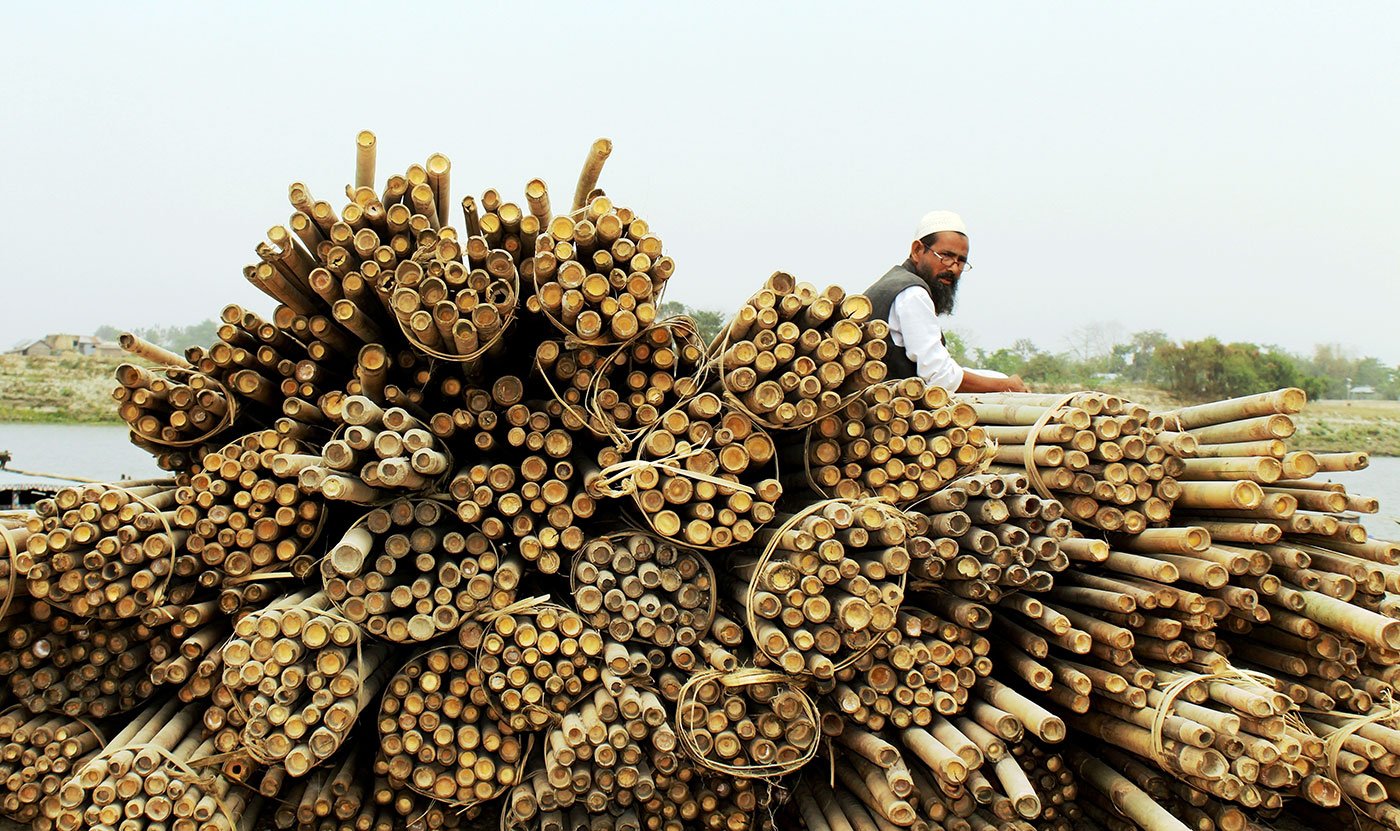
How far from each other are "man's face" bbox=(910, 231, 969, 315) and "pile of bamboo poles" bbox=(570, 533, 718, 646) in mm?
2602

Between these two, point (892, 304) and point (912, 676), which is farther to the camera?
point (892, 304)

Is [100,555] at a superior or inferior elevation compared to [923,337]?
inferior

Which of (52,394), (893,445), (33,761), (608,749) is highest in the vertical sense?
(893,445)

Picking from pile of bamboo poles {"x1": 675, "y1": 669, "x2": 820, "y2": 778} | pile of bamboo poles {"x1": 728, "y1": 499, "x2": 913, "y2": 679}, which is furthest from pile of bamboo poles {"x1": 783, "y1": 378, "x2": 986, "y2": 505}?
pile of bamboo poles {"x1": 675, "y1": 669, "x2": 820, "y2": 778}

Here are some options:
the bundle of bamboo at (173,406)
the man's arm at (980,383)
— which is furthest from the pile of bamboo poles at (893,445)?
the bundle of bamboo at (173,406)

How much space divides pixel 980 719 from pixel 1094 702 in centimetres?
62

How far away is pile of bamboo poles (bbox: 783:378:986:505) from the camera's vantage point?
3.80 meters

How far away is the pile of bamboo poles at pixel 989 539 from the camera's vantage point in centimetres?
369

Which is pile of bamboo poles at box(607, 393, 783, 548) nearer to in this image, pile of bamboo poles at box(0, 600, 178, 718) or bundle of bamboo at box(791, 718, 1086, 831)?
bundle of bamboo at box(791, 718, 1086, 831)

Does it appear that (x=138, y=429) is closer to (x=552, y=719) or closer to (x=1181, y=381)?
(x=552, y=719)

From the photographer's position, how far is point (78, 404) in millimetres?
29609

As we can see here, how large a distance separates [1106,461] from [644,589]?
7.01 ft

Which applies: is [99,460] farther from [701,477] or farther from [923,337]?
[701,477]

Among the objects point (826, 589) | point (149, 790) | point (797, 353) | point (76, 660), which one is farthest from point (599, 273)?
point (76, 660)
